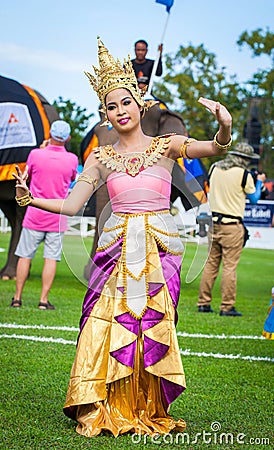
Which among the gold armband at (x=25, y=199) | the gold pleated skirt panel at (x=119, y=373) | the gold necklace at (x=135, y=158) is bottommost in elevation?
the gold pleated skirt panel at (x=119, y=373)

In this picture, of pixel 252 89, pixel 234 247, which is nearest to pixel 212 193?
pixel 234 247

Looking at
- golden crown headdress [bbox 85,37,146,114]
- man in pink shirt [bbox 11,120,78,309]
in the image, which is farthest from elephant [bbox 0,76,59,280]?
golden crown headdress [bbox 85,37,146,114]

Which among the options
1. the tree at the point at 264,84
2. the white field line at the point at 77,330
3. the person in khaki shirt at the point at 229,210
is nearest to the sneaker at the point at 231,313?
the person in khaki shirt at the point at 229,210

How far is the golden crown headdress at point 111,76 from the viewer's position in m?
4.69

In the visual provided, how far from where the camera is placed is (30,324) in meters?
7.90

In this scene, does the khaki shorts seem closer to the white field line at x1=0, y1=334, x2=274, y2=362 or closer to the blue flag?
the white field line at x1=0, y1=334, x2=274, y2=362

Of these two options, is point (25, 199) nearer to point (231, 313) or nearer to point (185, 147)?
point (185, 147)

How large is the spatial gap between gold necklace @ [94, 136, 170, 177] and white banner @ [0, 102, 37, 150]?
20.9ft

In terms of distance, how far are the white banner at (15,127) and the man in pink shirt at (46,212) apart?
2.07 meters

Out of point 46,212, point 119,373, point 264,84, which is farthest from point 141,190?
point 264,84

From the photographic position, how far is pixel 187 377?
6.04 meters

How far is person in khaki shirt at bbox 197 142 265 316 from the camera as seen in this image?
9.61 m

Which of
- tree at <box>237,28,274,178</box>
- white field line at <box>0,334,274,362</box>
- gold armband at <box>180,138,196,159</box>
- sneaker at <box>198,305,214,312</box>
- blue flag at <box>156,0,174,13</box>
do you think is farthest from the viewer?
tree at <box>237,28,274,178</box>

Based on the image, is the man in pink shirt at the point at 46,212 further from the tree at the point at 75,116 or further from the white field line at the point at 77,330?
the tree at the point at 75,116
